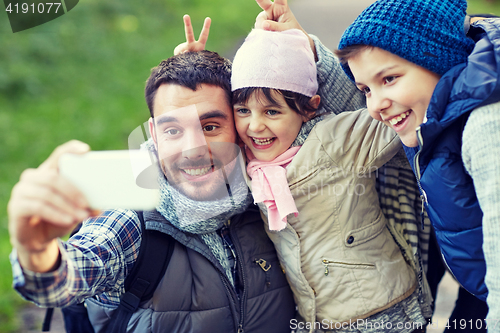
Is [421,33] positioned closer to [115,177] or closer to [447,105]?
[447,105]

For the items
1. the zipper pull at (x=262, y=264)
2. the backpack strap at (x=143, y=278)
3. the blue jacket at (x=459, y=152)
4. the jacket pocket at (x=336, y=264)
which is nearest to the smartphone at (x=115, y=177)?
the backpack strap at (x=143, y=278)

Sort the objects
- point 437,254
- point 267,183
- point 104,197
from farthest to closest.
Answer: point 437,254, point 267,183, point 104,197

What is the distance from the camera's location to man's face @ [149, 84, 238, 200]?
204cm

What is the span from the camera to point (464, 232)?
1555 millimetres

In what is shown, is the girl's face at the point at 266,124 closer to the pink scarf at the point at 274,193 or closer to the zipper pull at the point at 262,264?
the pink scarf at the point at 274,193

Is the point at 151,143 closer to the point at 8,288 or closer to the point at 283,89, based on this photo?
the point at 283,89

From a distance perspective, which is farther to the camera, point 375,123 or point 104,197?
point 375,123

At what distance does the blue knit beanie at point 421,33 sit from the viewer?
5.31ft

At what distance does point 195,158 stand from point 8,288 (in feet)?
7.46

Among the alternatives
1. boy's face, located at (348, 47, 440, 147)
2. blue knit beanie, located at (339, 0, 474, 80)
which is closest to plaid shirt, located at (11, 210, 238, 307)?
boy's face, located at (348, 47, 440, 147)

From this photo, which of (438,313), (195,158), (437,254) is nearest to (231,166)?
(195,158)

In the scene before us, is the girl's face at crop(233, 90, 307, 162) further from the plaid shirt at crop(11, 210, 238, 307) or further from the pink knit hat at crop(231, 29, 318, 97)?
the plaid shirt at crop(11, 210, 238, 307)

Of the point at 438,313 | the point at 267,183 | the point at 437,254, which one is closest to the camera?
the point at 267,183

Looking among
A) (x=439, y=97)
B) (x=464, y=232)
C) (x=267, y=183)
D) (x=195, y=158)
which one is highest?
(x=439, y=97)
